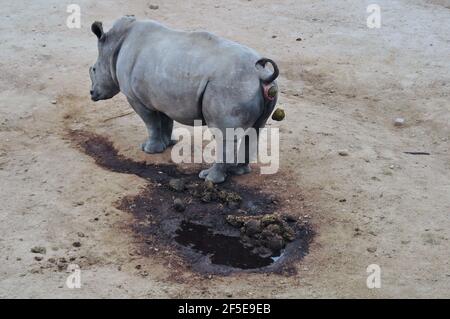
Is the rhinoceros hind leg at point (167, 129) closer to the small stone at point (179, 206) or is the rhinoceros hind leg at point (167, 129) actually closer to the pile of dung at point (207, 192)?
the pile of dung at point (207, 192)

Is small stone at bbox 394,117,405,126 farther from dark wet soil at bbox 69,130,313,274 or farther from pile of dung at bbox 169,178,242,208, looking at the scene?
pile of dung at bbox 169,178,242,208

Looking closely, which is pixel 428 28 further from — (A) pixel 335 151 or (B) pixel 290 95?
(A) pixel 335 151

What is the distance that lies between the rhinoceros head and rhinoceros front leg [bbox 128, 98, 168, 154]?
1.55 ft

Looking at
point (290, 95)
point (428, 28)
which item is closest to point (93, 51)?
point (290, 95)

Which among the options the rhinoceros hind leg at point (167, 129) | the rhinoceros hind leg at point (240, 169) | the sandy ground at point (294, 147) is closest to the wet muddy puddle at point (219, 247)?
the sandy ground at point (294, 147)

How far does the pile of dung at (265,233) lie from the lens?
7.21 metres

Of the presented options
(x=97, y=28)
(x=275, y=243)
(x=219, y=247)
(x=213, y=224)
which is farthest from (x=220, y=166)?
(x=97, y=28)

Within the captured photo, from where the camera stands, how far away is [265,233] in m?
7.27

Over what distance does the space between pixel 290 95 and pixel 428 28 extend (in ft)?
11.5

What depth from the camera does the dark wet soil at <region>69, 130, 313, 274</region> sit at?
7.11m

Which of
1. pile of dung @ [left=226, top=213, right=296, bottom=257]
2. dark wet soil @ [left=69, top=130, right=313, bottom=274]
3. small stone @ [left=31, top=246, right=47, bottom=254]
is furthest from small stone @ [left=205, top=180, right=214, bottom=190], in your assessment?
small stone @ [left=31, top=246, right=47, bottom=254]

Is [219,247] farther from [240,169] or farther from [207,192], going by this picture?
[240,169]

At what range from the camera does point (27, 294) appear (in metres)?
6.32

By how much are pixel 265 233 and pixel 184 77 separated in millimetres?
1835
